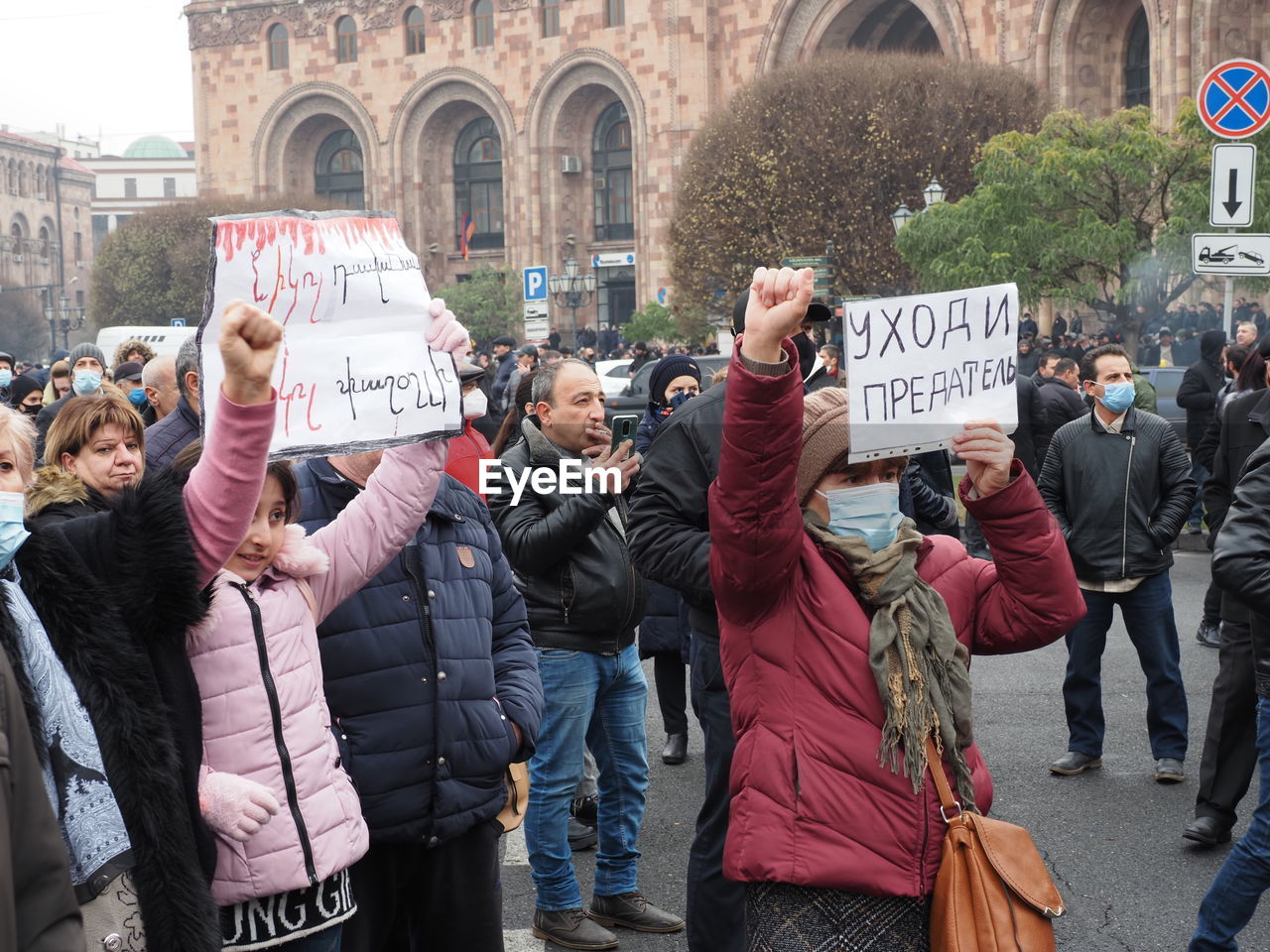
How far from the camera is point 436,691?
11.1 ft

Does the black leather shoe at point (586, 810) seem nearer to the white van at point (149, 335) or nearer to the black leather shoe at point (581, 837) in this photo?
the black leather shoe at point (581, 837)

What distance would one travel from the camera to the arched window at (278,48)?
180ft

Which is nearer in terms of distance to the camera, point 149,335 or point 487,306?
point 149,335

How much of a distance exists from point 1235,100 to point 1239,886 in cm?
876

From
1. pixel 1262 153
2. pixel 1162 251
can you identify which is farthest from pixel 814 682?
pixel 1162 251

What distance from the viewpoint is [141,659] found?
2.43 meters

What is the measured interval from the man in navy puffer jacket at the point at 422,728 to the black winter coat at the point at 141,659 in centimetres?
77

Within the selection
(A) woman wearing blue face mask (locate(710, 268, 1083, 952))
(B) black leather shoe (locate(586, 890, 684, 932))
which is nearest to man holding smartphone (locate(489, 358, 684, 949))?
(B) black leather shoe (locate(586, 890, 684, 932))

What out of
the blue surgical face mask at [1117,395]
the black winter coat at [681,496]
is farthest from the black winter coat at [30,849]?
the blue surgical face mask at [1117,395]

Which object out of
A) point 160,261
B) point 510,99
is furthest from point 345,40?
point 160,261

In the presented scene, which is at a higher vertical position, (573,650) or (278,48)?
(278,48)

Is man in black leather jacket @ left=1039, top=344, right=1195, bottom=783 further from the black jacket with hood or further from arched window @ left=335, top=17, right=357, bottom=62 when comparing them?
arched window @ left=335, top=17, right=357, bottom=62

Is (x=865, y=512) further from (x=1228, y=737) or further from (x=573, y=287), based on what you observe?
(x=573, y=287)

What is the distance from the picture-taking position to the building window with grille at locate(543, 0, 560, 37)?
48531mm
